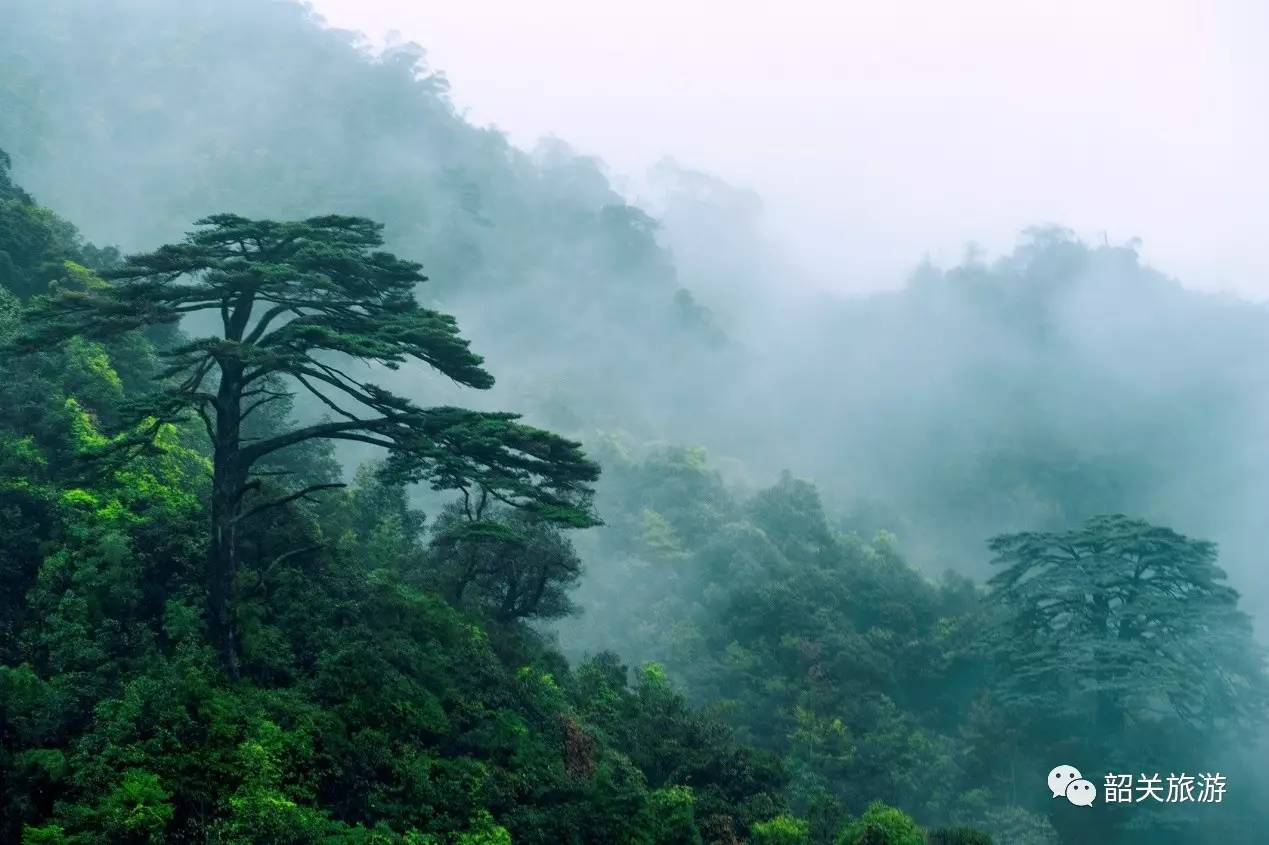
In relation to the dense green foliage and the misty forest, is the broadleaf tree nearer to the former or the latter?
the misty forest

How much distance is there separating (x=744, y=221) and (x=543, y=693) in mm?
100633

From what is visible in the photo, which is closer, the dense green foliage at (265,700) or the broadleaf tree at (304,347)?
the dense green foliage at (265,700)

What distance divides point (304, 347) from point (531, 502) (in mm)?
4205

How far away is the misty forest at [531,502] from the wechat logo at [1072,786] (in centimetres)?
56

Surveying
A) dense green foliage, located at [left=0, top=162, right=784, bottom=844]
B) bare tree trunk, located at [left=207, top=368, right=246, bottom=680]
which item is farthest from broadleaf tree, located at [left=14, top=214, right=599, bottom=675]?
dense green foliage, located at [left=0, top=162, right=784, bottom=844]

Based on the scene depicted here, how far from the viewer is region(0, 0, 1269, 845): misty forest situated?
16219mm

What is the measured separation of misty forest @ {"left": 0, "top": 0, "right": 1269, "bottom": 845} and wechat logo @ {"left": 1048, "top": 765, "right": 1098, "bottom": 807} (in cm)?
56

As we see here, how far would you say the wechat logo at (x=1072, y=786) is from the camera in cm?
3606

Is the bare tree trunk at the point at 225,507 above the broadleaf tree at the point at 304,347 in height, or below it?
below

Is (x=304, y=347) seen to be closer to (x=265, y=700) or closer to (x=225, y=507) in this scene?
(x=225, y=507)

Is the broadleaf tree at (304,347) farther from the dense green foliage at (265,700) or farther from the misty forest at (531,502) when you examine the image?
the dense green foliage at (265,700)

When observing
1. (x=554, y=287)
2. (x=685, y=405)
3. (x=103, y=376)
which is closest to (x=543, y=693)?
(x=103, y=376)

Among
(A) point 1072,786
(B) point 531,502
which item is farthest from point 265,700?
(A) point 1072,786

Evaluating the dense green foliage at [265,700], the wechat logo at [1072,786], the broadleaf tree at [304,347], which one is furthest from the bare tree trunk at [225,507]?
the wechat logo at [1072,786]
